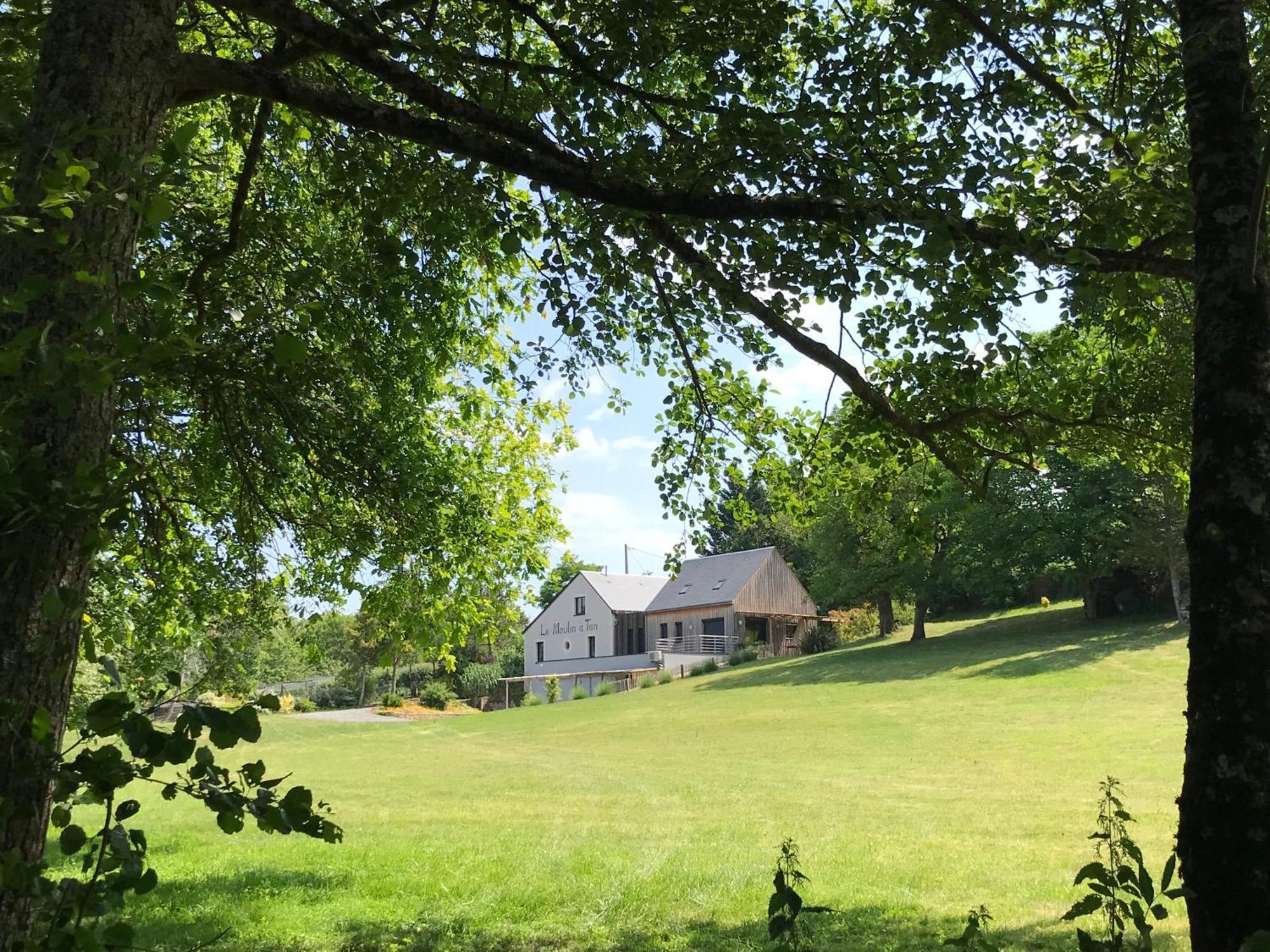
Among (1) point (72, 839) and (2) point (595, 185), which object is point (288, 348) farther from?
(2) point (595, 185)

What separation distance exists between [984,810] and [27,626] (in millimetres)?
13601

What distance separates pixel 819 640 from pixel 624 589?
14.9 m

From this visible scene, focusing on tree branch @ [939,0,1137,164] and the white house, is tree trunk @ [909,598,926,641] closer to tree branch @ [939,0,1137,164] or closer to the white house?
the white house

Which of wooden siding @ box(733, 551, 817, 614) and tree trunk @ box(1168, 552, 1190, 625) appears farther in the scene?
wooden siding @ box(733, 551, 817, 614)

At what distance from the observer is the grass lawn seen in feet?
24.5

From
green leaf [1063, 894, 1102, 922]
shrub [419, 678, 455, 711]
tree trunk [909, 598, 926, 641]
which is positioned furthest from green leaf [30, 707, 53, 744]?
shrub [419, 678, 455, 711]

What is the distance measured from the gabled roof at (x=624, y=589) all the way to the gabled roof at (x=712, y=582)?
1.09 metres

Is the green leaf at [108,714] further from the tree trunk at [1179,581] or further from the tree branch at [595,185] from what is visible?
the tree trunk at [1179,581]

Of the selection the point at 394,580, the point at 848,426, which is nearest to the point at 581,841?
the point at 394,580

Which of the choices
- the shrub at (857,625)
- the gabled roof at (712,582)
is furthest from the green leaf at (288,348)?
the gabled roof at (712,582)

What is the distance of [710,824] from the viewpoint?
41.2ft

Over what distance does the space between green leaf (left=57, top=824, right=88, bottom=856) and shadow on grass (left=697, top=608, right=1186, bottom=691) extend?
3221cm

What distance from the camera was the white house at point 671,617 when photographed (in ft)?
179

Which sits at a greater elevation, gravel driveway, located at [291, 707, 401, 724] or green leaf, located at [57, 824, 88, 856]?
green leaf, located at [57, 824, 88, 856]
